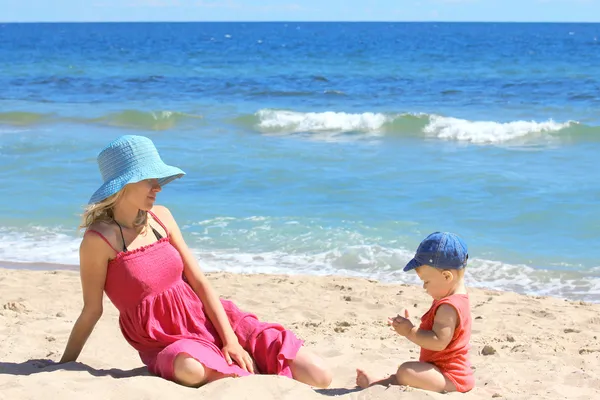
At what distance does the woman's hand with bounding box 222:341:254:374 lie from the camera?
355 cm

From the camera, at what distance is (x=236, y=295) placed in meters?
5.91

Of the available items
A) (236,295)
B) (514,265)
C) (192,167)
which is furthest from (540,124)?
(236,295)

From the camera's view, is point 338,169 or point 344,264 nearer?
point 344,264

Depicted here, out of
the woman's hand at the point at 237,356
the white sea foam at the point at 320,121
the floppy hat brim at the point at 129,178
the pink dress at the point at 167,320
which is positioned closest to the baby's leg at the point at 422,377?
the pink dress at the point at 167,320

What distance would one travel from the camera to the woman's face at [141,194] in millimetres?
3514

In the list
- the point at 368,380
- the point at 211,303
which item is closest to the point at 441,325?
the point at 368,380

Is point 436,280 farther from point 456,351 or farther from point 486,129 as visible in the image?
point 486,129

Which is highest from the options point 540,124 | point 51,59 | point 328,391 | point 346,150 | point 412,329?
point 51,59

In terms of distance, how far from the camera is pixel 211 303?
11.9 feet

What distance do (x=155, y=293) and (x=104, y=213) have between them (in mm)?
434

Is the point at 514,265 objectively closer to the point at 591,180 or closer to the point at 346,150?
the point at 591,180

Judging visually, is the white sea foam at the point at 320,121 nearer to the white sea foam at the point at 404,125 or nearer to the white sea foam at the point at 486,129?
the white sea foam at the point at 404,125

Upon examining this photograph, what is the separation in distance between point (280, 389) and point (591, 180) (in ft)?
25.5

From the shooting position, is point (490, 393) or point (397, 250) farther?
point (397, 250)
